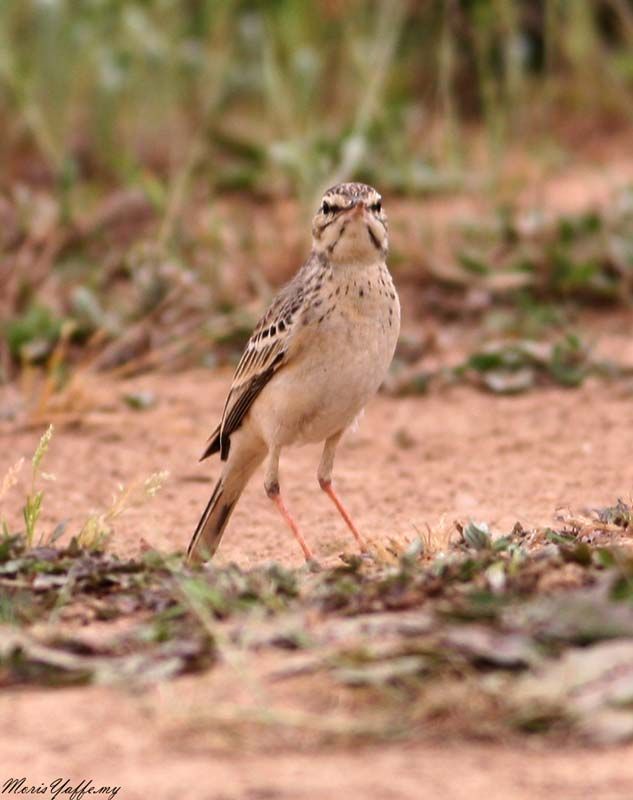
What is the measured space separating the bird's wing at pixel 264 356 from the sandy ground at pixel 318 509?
0.50 m

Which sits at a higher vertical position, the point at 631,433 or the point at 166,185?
the point at 166,185

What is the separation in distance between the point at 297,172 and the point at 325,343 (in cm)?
451

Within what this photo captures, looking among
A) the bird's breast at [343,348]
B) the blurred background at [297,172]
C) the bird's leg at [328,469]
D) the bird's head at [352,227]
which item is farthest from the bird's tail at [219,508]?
the blurred background at [297,172]

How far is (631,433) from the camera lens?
25.6 feet

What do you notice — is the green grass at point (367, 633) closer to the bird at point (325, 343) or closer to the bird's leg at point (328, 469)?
the bird at point (325, 343)

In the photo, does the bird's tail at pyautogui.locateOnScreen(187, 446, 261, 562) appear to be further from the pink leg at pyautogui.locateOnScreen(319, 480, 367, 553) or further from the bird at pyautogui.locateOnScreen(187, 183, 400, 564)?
the pink leg at pyautogui.locateOnScreen(319, 480, 367, 553)

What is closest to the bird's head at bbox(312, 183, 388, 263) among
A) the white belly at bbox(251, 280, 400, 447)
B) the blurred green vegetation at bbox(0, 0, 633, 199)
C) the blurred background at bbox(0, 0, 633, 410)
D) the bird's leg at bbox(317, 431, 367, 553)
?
the white belly at bbox(251, 280, 400, 447)

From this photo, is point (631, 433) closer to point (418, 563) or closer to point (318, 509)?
point (318, 509)

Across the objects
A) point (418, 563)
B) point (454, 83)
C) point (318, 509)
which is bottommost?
point (318, 509)

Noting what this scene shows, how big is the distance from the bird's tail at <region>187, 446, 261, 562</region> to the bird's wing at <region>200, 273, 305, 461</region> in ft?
0.41

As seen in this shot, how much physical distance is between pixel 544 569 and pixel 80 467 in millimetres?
3556

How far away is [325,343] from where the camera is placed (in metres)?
6.12

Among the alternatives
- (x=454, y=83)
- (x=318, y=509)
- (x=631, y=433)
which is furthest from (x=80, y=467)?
(x=454, y=83)

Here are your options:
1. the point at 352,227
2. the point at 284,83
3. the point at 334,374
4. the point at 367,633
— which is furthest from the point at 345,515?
the point at 284,83
